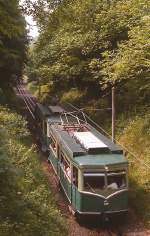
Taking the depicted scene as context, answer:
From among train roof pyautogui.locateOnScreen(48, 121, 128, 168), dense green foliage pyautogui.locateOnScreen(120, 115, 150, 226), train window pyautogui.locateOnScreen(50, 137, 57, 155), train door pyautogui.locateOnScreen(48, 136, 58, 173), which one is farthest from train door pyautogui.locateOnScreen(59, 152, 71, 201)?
dense green foliage pyautogui.locateOnScreen(120, 115, 150, 226)

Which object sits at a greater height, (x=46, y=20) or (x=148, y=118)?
(x=46, y=20)

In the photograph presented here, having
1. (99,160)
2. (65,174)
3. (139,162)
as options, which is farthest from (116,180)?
(139,162)

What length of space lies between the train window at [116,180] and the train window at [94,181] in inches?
9.8

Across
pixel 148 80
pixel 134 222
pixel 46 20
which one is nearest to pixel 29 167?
pixel 134 222

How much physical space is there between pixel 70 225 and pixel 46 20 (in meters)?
8.89

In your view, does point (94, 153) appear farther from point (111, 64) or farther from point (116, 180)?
point (111, 64)

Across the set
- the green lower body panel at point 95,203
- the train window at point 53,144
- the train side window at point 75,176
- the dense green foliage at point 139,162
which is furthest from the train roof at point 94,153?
the dense green foliage at point 139,162

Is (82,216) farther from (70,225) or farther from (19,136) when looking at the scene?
(19,136)

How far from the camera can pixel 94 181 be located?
624 inches

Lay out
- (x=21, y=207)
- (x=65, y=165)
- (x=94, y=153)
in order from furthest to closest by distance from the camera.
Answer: (x=65, y=165)
(x=94, y=153)
(x=21, y=207)

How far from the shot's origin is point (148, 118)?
2309 cm

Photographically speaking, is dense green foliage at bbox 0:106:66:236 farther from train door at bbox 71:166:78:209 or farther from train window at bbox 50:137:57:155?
train window at bbox 50:137:57:155

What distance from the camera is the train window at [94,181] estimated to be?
51.5ft

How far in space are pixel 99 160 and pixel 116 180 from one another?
3.18 ft
